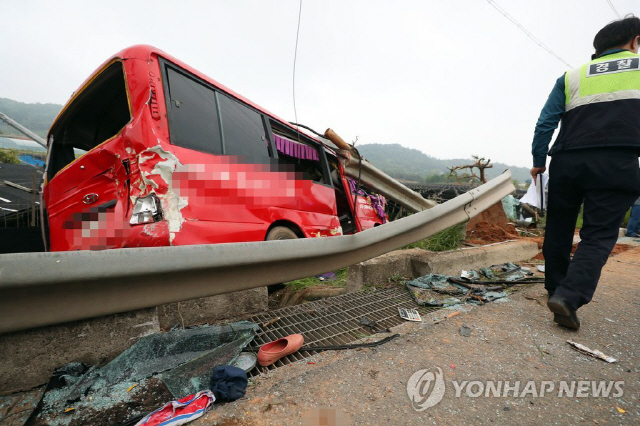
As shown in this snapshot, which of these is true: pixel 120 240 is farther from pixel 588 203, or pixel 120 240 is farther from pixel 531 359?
pixel 588 203

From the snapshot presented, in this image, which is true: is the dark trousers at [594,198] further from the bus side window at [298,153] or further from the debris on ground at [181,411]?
the bus side window at [298,153]

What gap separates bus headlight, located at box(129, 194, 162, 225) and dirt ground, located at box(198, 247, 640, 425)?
1165 mm

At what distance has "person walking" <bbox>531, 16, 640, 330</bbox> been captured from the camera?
5.99 feet

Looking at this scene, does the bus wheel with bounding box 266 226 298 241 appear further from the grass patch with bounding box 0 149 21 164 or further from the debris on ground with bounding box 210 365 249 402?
the grass patch with bounding box 0 149 21 164

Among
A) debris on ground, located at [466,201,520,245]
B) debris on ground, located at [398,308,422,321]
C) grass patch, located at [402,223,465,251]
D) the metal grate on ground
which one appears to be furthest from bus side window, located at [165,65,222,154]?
debris on ground, located at [466,201,520,245]

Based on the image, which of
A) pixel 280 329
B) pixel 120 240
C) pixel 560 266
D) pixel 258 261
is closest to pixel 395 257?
pixel 560 266

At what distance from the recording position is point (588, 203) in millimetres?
1960

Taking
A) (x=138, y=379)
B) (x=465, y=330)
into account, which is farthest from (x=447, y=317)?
(x=138, y=379)

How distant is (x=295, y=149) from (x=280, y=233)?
4.62 feet

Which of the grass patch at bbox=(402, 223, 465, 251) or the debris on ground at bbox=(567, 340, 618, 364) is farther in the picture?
the grass patch at bbox=(402, 223, 465, 251)

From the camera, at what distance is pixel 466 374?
4.61 feet

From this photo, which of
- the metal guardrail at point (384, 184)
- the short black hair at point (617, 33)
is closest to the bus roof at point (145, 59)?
the metal guardrail at point (384, 184)

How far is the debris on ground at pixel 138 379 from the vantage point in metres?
1.25

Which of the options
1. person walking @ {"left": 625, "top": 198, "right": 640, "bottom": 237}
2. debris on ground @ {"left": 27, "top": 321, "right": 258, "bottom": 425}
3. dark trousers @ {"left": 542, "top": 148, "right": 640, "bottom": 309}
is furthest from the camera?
person walking @ {"left": 625, "top": 198, "right": 640, "bottom": 237}
